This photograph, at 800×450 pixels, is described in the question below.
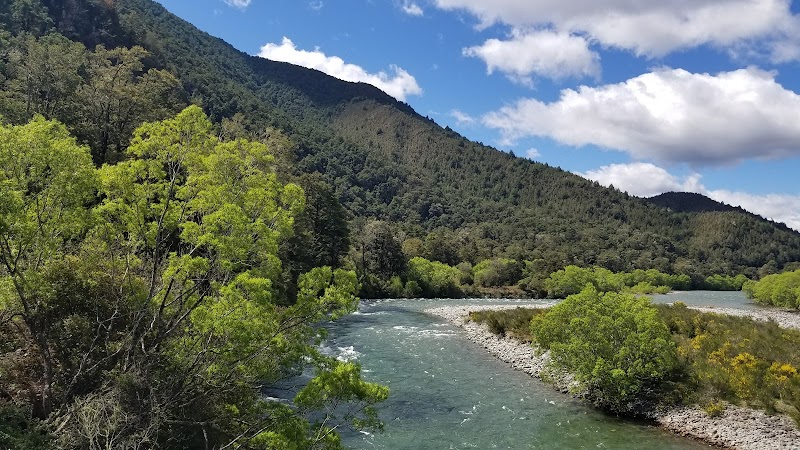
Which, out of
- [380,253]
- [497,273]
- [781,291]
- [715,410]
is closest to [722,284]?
[781,291]

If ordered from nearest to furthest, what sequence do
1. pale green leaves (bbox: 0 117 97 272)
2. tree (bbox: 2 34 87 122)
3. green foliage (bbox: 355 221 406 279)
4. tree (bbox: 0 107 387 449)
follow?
1. pale green leaves (bbox: 0 117 97 272)
2. tree (bbox: 0 107 387 449)
3. tree (bbox: 2 34 87 122)
4. green foliage (bbox: 355 221 406 279)

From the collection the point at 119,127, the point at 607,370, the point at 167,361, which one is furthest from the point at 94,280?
the point at 119,127

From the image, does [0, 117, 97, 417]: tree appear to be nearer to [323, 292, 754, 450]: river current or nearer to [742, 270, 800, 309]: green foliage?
[323, 292, 754, 450]: river current

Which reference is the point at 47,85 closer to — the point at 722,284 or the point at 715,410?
the point at 715,410

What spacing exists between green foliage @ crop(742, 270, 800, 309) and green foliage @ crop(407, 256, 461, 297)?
51.3m

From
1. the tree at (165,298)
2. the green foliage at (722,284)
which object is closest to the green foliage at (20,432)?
the tree at (165,298)

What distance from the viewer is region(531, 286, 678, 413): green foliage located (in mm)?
22766

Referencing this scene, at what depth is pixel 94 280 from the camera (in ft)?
47.4

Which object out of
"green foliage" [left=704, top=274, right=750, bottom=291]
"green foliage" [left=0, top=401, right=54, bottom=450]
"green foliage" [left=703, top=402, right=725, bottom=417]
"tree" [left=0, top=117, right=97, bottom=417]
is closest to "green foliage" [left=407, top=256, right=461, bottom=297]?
"green foliage" [left=703, top=402, right=725, bottom=417]

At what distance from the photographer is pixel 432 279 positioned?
92.2 metres

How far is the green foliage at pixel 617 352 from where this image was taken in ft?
74.7

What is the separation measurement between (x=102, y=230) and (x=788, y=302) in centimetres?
9281

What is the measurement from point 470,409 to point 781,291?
77.7 metres

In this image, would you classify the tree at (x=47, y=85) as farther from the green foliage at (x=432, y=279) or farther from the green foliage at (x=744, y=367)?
the green foliage at (x=432, y=279)
